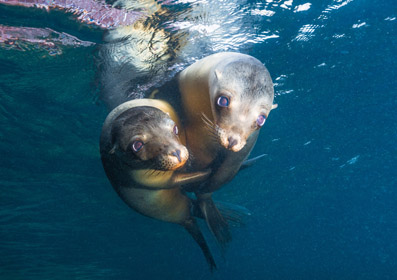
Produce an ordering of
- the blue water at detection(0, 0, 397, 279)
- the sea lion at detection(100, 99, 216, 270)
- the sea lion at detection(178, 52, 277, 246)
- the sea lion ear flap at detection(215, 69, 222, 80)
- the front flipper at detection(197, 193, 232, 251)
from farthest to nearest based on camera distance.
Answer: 1. the blue water at detection(0, 0, 397, 279)
2. the front flipper at detection(197, 193, 232, 251)
3. the sea lion ear flap at detection(215, 69, 222, 80)
4. the sea lion at detection(178, 52, 277, 246)
5. the sea lion at detection(100, 99, 216, 270)

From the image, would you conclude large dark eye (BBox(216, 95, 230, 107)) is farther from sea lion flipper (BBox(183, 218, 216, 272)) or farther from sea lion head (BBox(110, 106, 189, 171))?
sea lion flipper (BBox(183, 218, 216, 272))

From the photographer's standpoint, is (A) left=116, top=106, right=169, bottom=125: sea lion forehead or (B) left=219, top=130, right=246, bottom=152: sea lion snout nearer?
(B) left=219, top=130, right=246, bottom=152: sea lion snout

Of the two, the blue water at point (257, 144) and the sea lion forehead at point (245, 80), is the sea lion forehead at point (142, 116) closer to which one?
the sea lion forehead at point (245, 80)

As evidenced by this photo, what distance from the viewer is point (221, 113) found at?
10.2ft

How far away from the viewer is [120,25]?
4.83m

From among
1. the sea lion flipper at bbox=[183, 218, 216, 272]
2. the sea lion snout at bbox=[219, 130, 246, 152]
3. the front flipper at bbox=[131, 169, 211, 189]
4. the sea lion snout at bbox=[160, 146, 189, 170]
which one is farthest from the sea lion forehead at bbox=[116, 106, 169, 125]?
the sea lion flipper at bbox=[183, 218, 216, 272]

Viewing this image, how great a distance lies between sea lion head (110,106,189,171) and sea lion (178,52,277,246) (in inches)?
20.7

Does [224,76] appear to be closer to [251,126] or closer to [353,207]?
[251,126]

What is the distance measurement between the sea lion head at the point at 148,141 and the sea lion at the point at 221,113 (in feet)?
1.72

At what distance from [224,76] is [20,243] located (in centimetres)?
2396

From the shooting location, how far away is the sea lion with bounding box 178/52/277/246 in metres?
3.06

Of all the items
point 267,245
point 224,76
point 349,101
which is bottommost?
point 267,245

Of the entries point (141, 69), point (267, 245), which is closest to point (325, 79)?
point (141, 69)

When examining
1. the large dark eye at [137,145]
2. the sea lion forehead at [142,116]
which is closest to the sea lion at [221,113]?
the sea lion forehead at [142,116]
